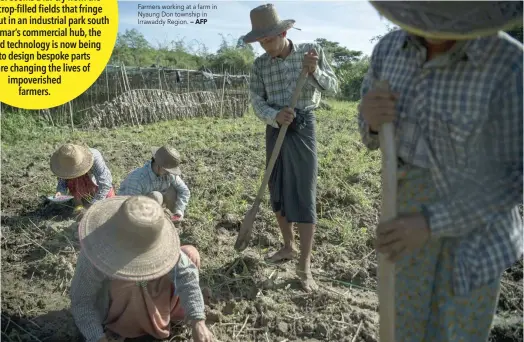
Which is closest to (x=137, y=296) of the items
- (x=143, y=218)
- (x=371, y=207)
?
(x=143, y=218)

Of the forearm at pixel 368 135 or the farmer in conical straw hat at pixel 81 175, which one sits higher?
the forearm at pixel 368 135

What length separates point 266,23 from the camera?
121 inches

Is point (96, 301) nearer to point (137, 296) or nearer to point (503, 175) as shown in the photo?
point (137, 296)

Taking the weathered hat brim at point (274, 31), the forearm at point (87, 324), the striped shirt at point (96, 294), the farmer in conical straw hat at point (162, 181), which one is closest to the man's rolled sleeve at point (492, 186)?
the striped shirt at point (96, 294)

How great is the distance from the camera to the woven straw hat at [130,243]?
2.09 meters

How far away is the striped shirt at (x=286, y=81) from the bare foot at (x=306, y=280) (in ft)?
3.36

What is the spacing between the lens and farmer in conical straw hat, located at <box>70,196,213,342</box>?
6.91ft

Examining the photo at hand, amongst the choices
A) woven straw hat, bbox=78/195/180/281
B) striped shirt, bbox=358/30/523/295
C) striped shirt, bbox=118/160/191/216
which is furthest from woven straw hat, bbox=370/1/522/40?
striped shirt, bbox=118/160/191/216

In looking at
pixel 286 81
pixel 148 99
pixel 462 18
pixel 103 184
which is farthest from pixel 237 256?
pixel 148 99

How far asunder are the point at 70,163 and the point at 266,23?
7.36 ft

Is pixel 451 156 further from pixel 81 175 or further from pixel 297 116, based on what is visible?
pixel 81 175

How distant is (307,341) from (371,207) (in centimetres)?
219

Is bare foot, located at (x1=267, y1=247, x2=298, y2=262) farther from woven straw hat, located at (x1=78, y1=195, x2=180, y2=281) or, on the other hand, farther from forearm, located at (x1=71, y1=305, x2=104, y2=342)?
forearm, located at (x1=71, y1=305, x2=104, y2=342)

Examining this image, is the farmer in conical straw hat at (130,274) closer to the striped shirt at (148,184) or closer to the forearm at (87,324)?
the forearm at (87,324)
